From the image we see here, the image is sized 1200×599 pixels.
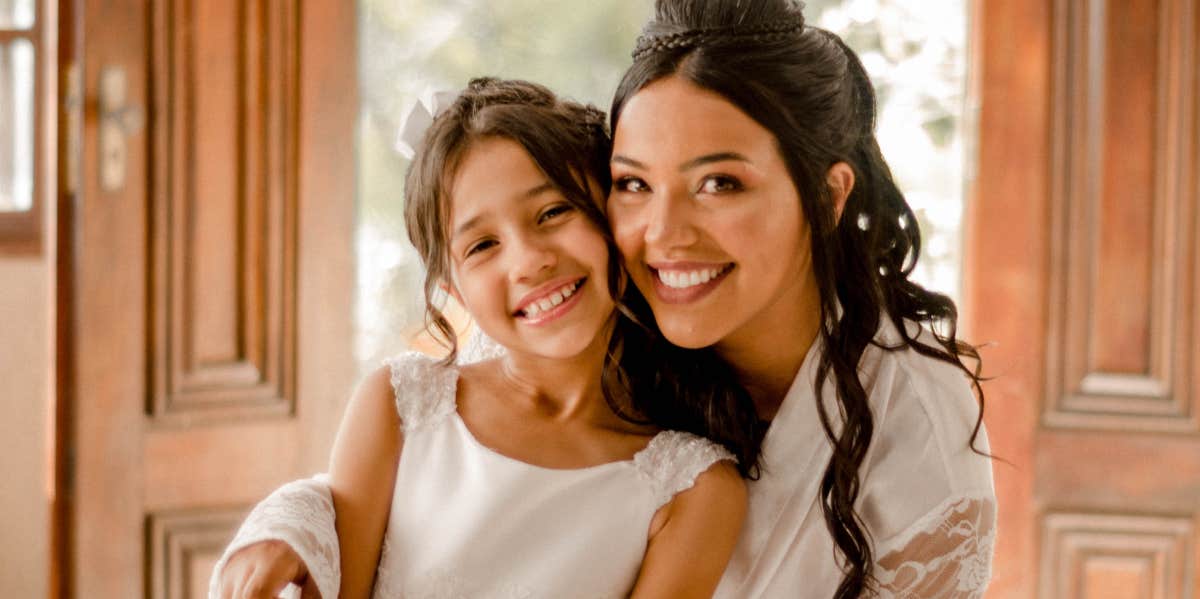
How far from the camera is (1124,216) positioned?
2686 mm

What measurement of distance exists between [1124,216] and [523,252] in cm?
174

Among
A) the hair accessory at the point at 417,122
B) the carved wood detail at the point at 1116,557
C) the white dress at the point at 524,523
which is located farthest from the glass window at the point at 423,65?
the white dress at the point at 524,523

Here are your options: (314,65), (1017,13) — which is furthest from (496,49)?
(1017,13)

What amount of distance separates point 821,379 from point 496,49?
3693 millimetres

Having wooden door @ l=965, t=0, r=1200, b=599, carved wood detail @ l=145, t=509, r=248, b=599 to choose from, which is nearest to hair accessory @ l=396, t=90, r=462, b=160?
carved wood detail @ l=145, t=509, r=248, b=599

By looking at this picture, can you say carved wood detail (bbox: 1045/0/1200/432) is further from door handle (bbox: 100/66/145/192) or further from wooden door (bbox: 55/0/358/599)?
door handle (bbox: 100/66/145/192)

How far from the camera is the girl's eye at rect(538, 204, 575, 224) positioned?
1.48m

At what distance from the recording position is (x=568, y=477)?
59.6 inches

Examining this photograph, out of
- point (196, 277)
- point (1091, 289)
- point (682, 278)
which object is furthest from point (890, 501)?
point (196, 277)

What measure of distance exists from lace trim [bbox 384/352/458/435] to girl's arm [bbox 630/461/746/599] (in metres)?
0.32

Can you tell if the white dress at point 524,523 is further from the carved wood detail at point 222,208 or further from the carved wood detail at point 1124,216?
the carved wood detail at point 1124,216

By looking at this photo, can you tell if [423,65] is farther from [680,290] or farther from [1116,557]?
[680,290]

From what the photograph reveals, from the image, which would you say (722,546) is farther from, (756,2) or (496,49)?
(496,49)

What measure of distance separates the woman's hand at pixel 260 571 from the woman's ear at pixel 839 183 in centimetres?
78
